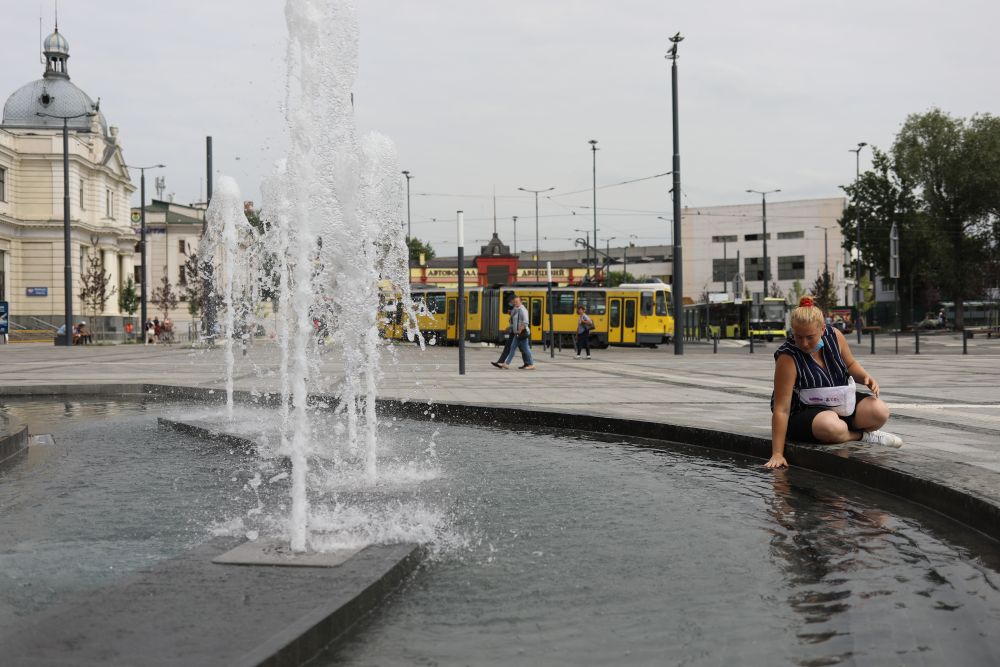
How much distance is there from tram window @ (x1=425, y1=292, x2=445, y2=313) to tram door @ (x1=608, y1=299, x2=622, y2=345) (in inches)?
321

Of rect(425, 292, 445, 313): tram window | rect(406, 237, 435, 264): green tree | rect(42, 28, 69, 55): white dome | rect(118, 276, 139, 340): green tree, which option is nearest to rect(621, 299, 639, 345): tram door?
rect(425, 292, 445, 313): tram window

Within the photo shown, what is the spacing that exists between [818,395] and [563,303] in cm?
3435

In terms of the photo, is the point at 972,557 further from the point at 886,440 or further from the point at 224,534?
the point at 224,534

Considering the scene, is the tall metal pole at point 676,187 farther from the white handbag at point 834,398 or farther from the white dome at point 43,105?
the white dome at point 43,105

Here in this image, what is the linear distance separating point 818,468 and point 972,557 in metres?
2.32

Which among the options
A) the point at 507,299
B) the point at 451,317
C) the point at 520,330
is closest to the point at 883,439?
the point at 520,330

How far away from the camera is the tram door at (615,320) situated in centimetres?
4122

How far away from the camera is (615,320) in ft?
135

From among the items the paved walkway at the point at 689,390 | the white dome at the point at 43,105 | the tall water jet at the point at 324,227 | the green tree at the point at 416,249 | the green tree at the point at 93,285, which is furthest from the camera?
the green tree at the point at 416,249

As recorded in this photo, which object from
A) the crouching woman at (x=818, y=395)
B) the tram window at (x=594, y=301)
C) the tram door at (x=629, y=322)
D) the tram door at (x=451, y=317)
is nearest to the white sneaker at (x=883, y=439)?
the crouching woman at (x=818, y=395)

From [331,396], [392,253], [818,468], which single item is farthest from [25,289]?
[818,468]

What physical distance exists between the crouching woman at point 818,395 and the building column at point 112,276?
6756 cm

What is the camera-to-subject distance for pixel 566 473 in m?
7.33

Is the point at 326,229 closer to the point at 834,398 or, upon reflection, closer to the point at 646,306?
the point at 834,398
